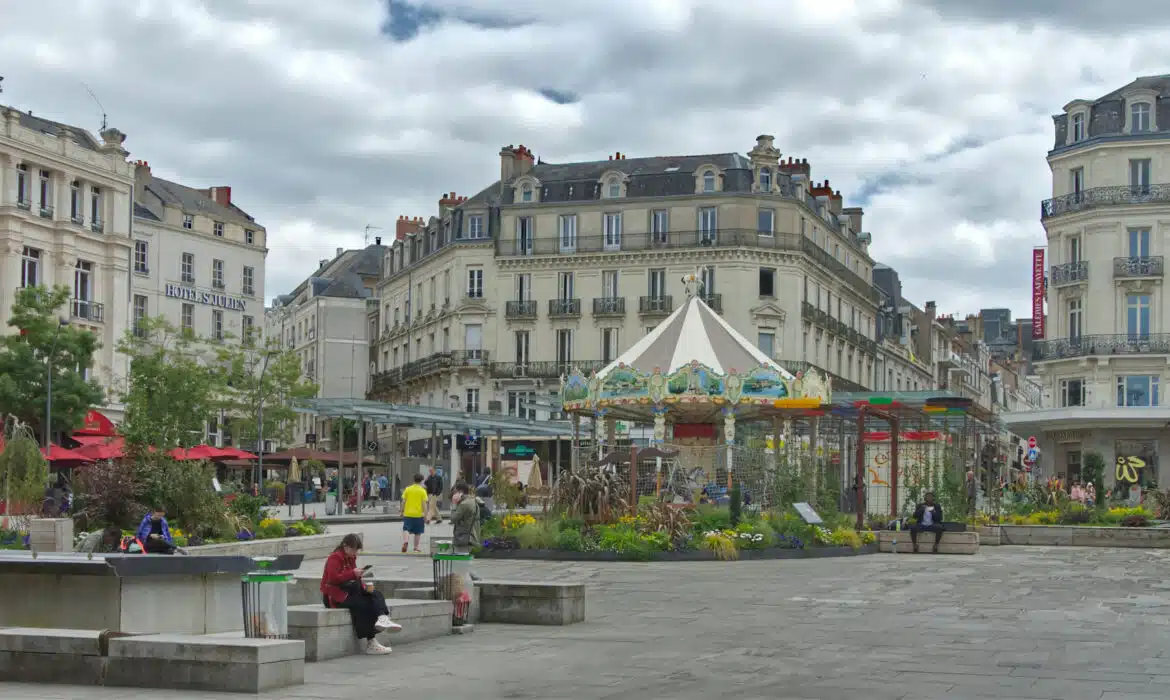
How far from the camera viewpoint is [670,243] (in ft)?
220

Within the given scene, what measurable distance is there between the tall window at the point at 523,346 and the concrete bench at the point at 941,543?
40344 mm

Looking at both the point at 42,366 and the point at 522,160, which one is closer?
the point at 42,366

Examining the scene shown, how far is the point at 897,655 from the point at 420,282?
6354cm

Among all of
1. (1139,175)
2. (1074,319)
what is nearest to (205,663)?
(1074,319)

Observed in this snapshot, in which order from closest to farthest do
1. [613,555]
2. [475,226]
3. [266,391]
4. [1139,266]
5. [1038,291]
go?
[613,555] → [1139,266] → [1038,291] → [266,391] → [475,226]

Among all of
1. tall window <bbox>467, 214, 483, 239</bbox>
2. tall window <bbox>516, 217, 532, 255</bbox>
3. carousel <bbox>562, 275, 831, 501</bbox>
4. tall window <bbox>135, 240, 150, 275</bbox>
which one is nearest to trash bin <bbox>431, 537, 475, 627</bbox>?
carousel <bbox>562, 275, 831, 501</bbox>

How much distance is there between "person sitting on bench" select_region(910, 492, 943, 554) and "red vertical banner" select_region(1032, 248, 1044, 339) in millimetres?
31081

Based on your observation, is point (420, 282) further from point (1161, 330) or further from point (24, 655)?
point (24, 655)

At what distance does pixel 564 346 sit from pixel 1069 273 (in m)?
22.5

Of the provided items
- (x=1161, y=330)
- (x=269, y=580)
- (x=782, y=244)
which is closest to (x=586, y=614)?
(x=269, y=580)

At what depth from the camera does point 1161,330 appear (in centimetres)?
5475

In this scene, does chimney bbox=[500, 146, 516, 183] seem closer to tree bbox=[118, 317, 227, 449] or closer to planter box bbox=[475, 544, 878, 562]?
tree bbox=[118, 317, 227, 449]

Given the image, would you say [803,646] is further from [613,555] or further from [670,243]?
[670,243]

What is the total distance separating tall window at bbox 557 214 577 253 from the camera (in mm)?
68500
